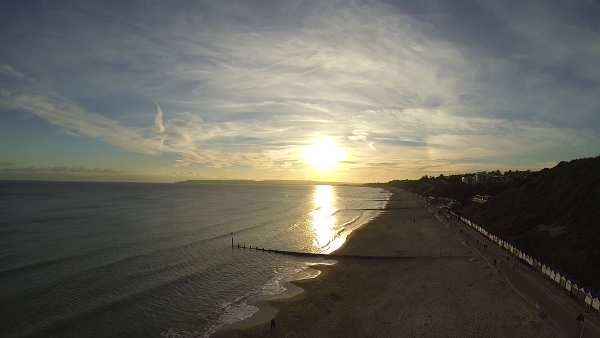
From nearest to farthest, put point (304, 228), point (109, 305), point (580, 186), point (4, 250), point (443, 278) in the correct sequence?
point (109, 305) → point (443, 278) → point (4, 250) → point (580, 186) → point (304, 228)

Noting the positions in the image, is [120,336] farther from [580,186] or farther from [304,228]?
[580,186]

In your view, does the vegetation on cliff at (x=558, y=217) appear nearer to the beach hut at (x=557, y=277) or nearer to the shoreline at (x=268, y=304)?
the beach hut at (x=557, y=277)

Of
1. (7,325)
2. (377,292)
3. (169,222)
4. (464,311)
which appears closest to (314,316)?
(377,292)

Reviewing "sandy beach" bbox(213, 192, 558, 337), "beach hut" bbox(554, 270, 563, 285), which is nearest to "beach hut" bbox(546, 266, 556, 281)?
"beach hut" bbox(554, 270, 563, 285)

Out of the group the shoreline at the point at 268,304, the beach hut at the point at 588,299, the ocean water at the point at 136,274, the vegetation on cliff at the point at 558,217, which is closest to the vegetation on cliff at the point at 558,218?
the vegetation on cliff at the point at 558,217

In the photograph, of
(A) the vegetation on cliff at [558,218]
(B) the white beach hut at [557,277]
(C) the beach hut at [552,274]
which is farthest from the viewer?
(A) the vegetation on cliff at [558,218]

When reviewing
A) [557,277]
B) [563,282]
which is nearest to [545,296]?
[563,282]

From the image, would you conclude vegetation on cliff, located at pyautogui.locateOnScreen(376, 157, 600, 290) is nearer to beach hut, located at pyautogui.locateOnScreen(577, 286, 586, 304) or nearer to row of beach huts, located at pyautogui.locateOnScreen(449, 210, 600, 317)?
row of beach huts, located at pyautogui.locateOnScreen(449, 210, 600, 317)
